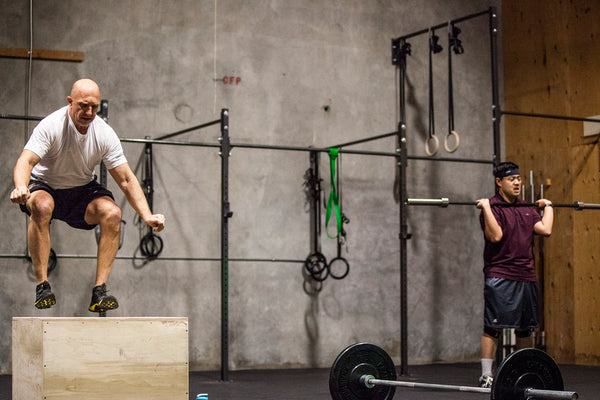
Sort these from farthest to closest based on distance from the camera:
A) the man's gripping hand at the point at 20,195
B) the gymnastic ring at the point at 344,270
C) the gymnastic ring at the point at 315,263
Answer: the gymnastic ring at the point at 315,263 < the gymnastic ring at the point at 344,270 < the man's gripping hand at the point at 20,195

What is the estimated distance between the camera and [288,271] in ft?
21.2

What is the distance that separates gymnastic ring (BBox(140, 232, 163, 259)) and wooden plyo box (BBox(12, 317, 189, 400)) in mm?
2624

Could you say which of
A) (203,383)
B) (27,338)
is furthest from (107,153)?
(203,383)

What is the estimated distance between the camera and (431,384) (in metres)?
3.70

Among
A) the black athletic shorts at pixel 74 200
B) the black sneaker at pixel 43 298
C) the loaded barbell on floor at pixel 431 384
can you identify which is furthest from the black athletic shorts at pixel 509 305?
the black sneaker at pixel 43 298

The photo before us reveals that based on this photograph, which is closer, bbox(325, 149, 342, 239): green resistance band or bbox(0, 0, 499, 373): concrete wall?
bbox(0, 0, 499, 373): concrete wall

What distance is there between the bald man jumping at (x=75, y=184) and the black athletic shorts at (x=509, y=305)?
212 cm

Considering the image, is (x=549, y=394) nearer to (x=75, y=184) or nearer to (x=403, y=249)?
(x=75, y=184)

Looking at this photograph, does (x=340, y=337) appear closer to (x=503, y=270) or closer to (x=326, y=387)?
(x=326, y=387)

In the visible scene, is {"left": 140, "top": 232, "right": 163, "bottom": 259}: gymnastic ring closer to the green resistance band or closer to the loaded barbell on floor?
the green resistance band

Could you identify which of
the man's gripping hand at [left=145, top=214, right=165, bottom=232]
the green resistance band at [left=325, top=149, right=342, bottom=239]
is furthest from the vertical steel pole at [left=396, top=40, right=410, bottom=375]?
the man's gripping hand at [left=145, top=214, right=165, bottom=232]

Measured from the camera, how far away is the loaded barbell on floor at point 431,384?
11.1 ft

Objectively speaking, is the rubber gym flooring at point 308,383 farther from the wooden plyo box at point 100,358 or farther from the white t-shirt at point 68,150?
the white t-shirt at point 68,150

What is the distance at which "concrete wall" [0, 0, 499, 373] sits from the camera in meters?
5.96
